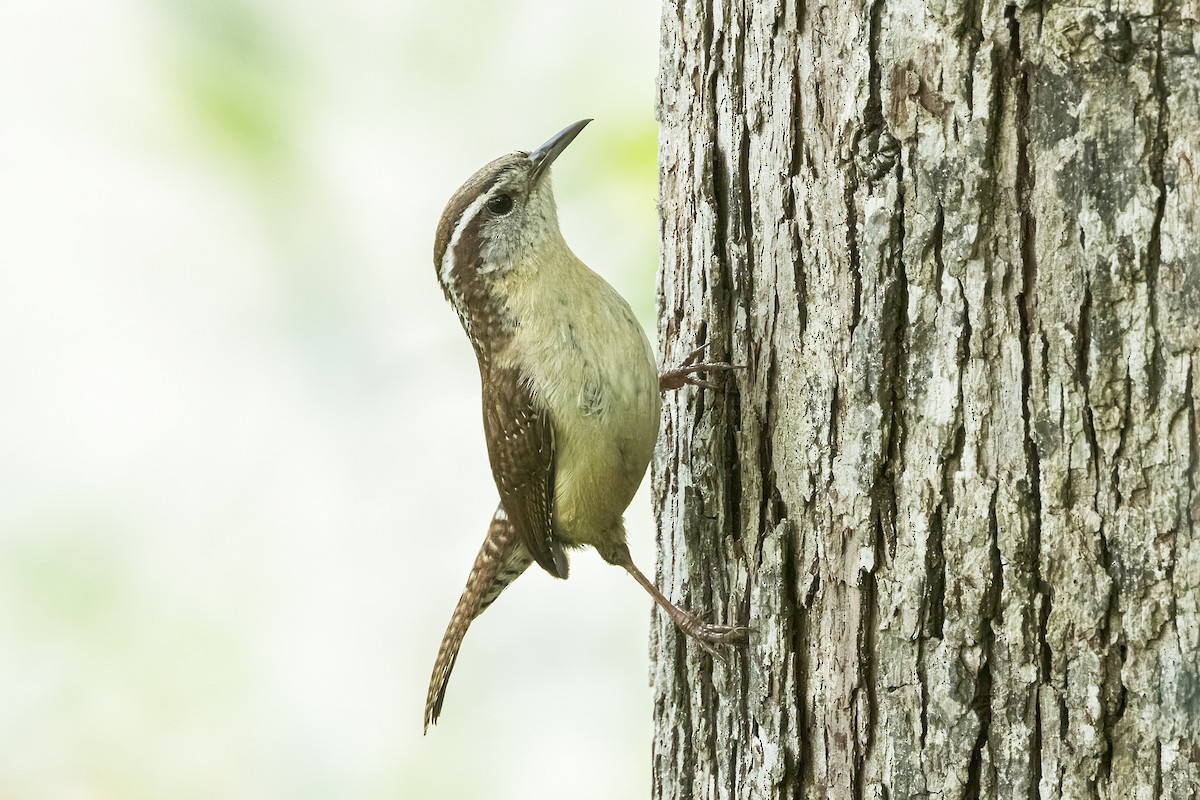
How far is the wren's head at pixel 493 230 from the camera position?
3.07 m

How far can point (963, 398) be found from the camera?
1.85 metres

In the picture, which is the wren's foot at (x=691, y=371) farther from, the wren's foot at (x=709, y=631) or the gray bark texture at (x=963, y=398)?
the wren's foot at (x=709, y=631)

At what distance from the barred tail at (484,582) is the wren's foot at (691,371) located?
2.72 ft

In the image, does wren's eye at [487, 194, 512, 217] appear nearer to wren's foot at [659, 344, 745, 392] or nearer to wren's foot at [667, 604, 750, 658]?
wren's foot at [659, 344, 745, 392]

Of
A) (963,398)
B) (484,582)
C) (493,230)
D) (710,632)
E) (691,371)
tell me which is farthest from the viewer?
(484,582)

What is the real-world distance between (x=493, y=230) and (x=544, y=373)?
0.49 meters

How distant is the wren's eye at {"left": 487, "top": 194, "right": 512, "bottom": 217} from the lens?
122 inches

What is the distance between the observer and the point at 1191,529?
5.37ft

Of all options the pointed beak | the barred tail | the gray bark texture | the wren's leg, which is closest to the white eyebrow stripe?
the pointed beak

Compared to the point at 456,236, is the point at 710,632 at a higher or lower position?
lower

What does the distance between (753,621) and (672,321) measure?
2.80 feet

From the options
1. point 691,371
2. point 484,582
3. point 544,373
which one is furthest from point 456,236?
point 484,582

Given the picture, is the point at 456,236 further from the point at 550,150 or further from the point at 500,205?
the point at 550,150

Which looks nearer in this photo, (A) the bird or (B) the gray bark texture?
(B) the gray bark texture
